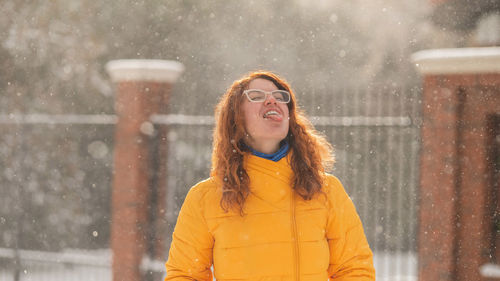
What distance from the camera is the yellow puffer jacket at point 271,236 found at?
2012mm

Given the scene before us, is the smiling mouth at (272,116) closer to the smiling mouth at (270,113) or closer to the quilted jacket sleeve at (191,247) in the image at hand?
the smiling mouth at (270,113)

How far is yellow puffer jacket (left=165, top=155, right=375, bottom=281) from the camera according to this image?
2012 mm

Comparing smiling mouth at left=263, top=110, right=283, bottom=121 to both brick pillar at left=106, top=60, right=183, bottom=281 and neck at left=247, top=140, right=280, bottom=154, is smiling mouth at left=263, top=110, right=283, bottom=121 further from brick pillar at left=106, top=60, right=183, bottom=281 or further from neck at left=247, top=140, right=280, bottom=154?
brick pillar at left=106, top=60, right=183, bottom=281

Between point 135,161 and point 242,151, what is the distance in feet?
12.0

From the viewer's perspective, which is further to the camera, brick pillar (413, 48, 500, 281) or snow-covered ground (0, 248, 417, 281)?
snow-covered ground (0, 248, 417, 281)

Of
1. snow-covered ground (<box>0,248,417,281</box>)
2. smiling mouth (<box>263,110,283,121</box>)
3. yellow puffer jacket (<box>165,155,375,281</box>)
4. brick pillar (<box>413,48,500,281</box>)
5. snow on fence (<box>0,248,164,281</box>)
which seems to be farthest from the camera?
snow on fence (<box>0,248,164,281</box>)

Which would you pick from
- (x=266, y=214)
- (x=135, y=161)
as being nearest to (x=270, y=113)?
(x=266, y=214)

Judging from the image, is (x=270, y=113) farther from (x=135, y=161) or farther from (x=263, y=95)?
(x=135, y=161)

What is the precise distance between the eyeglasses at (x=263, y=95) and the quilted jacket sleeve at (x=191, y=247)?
49 centimetres

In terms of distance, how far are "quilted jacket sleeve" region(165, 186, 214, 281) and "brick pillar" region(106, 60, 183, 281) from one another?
364cm

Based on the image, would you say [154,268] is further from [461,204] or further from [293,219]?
[293,219]

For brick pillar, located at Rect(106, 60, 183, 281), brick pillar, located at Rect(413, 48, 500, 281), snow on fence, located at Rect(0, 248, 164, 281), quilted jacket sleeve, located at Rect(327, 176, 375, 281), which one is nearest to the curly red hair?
quilted jacket sleeve, located at Rect(327, 176, 375, 281)

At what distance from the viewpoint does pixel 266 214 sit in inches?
80.3

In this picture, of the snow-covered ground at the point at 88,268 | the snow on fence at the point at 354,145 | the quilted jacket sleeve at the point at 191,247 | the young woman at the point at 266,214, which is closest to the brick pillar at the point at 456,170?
the snow on fence at the point at 354,145
